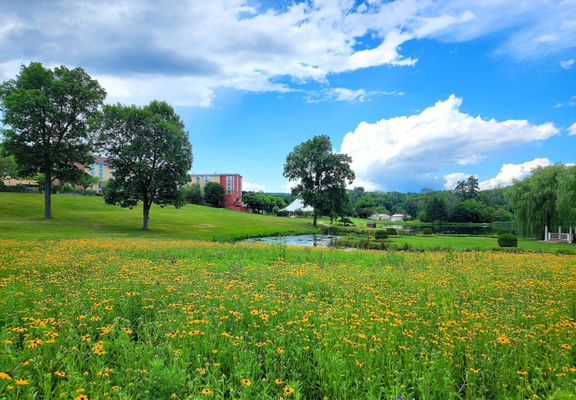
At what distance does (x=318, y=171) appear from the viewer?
65.3 metres

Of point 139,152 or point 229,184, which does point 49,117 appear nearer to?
point 139,152

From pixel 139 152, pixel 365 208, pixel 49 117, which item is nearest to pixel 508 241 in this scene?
pixel 139 152

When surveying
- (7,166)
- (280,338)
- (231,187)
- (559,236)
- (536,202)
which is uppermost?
(7,166)

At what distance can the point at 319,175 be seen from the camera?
6581 centimetres

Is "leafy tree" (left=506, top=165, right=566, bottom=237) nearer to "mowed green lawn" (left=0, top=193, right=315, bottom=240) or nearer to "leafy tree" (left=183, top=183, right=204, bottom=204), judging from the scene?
"mowed green lawn" (left=0, top=193, right=315, bottom=240)

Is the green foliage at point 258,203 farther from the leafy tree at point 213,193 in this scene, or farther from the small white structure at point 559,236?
the small white structure at point 559,236

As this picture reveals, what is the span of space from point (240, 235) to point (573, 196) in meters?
32.2

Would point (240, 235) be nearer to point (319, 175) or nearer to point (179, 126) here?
point (179, 126)

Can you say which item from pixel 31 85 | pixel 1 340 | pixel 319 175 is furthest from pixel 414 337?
pixel 319 175

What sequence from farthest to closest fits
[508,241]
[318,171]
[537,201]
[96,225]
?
[318,171], [96,225], [537,201], [508,241]

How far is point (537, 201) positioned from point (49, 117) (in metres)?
54.3

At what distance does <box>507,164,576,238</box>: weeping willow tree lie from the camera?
37.7 metres

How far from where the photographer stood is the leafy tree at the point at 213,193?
118125mm

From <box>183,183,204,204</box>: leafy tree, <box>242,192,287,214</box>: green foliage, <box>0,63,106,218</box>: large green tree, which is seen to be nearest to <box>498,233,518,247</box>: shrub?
<box>0,63,106,218</box>: large green tree
